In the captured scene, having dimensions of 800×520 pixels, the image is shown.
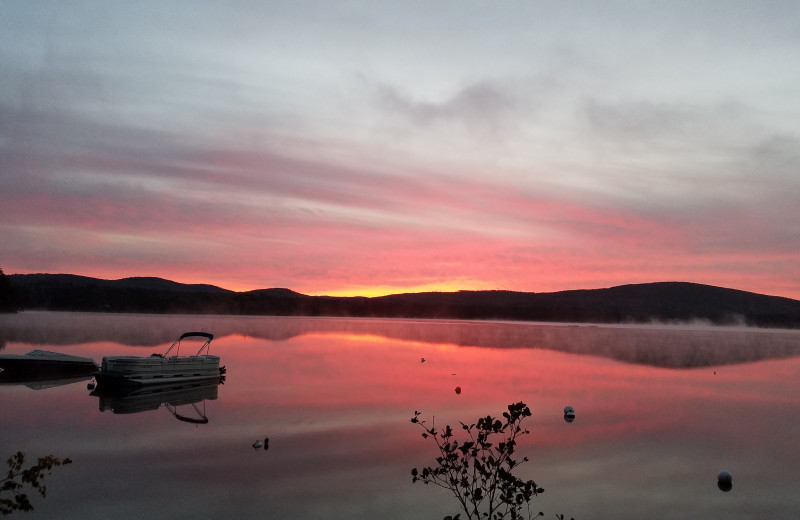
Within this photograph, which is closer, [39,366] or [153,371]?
[153,371]

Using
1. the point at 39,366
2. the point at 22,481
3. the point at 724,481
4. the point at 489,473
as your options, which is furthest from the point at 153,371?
the point at 489,473

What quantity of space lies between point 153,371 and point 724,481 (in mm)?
Answer: 28160

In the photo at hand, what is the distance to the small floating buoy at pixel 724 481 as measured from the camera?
16.9m

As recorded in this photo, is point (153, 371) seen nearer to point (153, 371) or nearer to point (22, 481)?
point (153, 371)

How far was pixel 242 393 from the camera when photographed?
31.7m

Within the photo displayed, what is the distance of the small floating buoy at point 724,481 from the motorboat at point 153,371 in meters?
27.4

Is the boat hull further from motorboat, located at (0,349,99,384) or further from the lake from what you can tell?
motorboat, located at (0,349,99,384)

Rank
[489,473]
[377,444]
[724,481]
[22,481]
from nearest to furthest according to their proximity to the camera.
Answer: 1. [489,473]
2. [22,481]
3. [724,481]
4. [377,444]

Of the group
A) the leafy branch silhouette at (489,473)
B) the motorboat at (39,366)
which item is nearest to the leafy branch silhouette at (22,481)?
the leafy branch silhouette at (489,473)

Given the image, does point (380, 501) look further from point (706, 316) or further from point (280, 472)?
point (706, 316)

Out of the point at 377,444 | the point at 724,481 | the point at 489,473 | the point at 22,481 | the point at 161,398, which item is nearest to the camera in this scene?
the point at 489,473

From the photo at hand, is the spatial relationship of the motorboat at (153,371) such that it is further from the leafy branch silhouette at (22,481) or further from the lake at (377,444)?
the leafy branch silhouette at (22,481)

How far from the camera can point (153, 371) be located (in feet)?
112

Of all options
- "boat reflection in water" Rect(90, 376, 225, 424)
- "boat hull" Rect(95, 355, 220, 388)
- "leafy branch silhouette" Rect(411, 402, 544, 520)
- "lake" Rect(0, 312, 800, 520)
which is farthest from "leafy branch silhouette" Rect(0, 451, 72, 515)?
"boat hull" Rect(95, 355, 220, 388)
